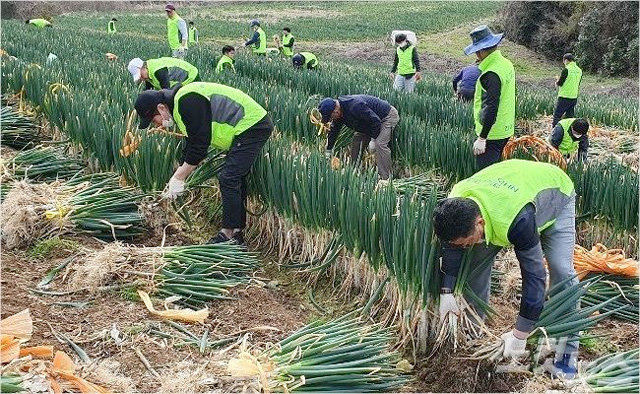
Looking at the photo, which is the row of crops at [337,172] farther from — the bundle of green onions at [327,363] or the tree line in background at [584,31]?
the tree line in background at [584,31]

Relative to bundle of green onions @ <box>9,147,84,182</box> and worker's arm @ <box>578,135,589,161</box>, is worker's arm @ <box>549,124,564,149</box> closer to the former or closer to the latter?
worker's arm @ <box>578,135,589,161</box>

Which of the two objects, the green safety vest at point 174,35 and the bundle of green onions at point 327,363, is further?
the green safety vest at point 174,35

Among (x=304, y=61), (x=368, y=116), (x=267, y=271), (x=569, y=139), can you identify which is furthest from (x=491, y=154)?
(x=304, y=61)

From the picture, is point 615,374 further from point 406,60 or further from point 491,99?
point 406,60

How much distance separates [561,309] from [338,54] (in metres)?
22.7

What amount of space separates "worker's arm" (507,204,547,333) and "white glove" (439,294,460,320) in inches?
12.5

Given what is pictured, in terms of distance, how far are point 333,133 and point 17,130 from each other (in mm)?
2701

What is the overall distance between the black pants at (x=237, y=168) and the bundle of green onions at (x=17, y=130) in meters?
2.23

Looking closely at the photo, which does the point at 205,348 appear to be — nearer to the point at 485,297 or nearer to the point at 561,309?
the point at 485,297

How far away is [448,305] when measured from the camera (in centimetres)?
282

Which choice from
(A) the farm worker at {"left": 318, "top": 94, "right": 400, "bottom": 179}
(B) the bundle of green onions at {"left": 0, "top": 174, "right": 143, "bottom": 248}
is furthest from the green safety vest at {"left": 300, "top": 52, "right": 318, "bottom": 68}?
(B) the bundle of green onions at {"left": 0, "top": 174, "right": 143, "bottom": 248}

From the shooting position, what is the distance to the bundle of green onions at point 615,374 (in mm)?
2421

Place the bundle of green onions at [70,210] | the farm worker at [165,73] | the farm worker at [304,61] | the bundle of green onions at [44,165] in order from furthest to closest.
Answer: the farm worker at [304,61] < the farm worker at [165,73] < the bundle of green onions at [44,165] < the bundle of green onions at [70,210]

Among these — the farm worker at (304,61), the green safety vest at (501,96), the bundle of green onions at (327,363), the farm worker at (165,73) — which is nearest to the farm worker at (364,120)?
the green safety vest at (501,96)
